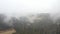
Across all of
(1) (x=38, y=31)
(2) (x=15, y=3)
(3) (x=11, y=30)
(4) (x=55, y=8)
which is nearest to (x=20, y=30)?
(3) (x=11, y=30)

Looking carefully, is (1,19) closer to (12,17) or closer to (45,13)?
(12,17)

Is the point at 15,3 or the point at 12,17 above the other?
the point at 15,3

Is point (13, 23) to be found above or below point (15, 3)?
below

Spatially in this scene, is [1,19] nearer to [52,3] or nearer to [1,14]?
[1,14]

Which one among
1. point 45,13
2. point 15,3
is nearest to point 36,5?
point 45,13

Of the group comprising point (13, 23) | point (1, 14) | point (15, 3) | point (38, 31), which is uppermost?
point (15, 3)

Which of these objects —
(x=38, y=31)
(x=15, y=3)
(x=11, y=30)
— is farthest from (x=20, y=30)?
(x=15, y=3)

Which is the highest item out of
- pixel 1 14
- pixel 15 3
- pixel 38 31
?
pixel 15 3

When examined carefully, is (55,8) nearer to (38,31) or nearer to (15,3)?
(38,31)
